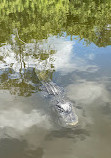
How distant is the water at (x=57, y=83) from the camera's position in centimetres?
620

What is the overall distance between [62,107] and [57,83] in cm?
283

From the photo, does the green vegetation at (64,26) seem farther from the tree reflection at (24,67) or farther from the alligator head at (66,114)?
the alligator head at (66,114)

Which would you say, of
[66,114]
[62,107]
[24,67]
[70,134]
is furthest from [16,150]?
[24,67]

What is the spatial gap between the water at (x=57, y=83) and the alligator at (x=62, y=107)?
29 cm

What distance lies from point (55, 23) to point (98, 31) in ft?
20.7

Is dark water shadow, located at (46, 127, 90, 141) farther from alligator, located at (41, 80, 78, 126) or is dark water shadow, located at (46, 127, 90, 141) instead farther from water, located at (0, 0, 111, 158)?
alligator, located at (41, 80, 78, 126)

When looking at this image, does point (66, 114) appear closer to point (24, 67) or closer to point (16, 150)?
point (16, 150)

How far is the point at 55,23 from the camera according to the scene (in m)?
21.5

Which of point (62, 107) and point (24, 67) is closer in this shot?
point (62, 107)

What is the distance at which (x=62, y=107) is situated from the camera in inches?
297

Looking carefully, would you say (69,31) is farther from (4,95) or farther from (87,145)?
(87,145)

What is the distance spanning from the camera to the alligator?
7.02 m

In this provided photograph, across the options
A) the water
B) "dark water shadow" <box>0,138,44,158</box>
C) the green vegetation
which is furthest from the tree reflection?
"dark water shadow" <box>0,138,44,158</box>

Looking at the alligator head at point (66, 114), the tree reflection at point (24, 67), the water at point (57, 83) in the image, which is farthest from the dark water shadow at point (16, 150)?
the tree reflection at point (24, 67)
